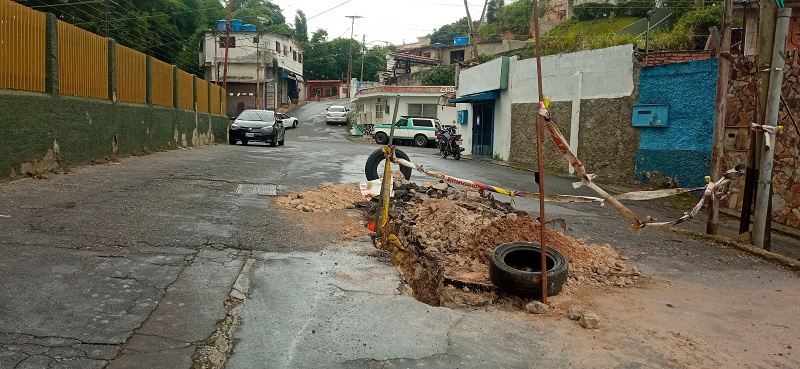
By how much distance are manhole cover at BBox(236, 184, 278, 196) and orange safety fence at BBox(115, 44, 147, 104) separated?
4989mm

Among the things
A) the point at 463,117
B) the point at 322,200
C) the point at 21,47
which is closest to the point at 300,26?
the point at 463,117

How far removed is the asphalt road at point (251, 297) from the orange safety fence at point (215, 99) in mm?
16215

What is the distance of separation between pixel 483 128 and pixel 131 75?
49.5 ft

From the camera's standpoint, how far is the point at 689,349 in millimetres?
3699

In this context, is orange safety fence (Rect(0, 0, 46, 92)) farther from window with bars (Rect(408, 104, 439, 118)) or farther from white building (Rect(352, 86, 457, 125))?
window with bars (Rect(408, 104, 439, 118))

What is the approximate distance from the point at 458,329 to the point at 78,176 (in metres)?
7.41

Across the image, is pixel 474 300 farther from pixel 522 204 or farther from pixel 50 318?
pixel 522 204

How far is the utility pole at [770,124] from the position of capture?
657 cm

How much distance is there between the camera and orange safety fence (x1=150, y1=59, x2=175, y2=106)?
1499 cm

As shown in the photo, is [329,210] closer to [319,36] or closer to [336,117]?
[336,117]

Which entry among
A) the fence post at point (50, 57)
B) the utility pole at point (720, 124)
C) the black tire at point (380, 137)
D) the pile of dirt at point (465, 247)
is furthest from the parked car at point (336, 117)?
the utility pole at point (720, 124)

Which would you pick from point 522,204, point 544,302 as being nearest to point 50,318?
point 544,302

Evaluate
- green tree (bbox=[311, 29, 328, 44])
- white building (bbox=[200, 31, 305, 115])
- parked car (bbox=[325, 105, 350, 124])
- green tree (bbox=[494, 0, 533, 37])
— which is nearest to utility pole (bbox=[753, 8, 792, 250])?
green tree (bbox=[494, 0, 533, 37])

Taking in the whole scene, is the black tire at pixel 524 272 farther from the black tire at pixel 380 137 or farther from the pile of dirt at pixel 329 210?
the black tire at pixel 380 137
